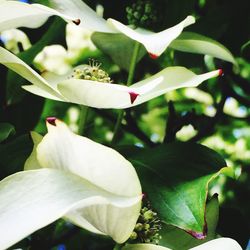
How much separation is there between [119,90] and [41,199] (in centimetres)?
9

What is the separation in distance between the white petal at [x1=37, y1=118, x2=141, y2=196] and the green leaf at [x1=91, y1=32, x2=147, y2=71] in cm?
21

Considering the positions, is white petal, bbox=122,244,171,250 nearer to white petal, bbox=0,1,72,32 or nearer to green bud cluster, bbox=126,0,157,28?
white petal, bbox=0,1,72,32

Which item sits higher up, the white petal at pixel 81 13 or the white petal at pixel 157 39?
the white petal at pixel 157 39

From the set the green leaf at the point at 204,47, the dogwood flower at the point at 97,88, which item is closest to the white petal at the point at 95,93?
the dogwood flower at the point at 97,88

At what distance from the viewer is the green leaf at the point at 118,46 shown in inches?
20.9

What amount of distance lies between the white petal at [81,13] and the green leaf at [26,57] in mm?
123

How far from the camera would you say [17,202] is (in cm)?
32

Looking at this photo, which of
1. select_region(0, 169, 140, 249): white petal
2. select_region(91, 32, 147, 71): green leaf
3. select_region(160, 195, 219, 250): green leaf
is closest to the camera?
select_region(0, 169, 140, 249): white petal

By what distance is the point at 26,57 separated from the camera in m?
0.58

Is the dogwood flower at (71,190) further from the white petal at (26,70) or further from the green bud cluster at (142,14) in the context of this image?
the green bud cluster at (142,14)

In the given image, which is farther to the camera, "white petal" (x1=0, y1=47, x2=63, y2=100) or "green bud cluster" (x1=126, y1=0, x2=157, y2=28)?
"green bud cluster" (x1=126, y1=0, x2=157, y2=28)

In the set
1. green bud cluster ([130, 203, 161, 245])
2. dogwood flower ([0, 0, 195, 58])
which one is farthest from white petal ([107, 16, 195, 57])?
green bud cluster ([130, 203, 161, 245])

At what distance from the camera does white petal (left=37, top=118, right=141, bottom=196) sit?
→ 1.03ft

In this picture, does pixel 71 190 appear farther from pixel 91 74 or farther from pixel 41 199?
pixel 91 74
